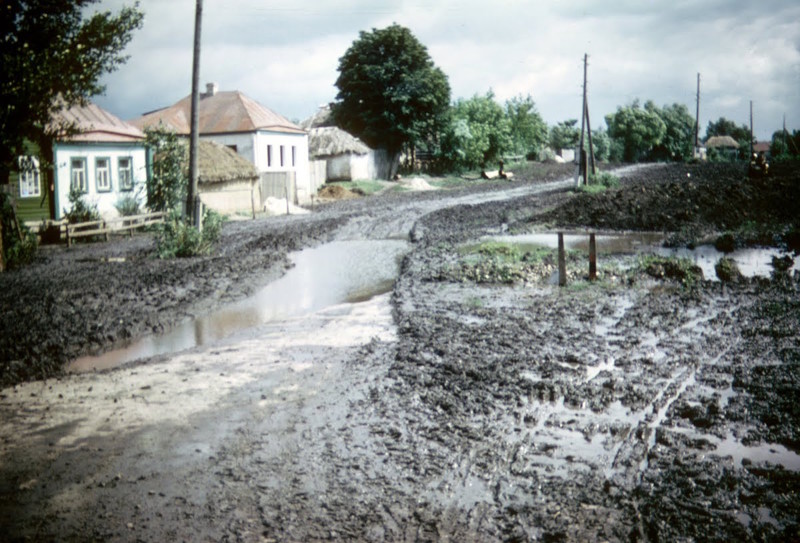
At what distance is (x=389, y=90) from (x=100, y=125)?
28.6 meters

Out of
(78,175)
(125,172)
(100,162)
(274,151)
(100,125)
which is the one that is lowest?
(78,175)

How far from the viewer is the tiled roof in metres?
25.0

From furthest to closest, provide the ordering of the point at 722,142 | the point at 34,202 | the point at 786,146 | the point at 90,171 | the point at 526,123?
the point at 722,142, the point at 526,123, the point at 786,146, the point at 90,171, the point at 34,202

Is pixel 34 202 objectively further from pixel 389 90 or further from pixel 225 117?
pixel 389 90

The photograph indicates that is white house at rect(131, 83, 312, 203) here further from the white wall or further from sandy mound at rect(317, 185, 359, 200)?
sandy mound at rect(317, 185, 359, 200)

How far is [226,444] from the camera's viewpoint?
263 inches

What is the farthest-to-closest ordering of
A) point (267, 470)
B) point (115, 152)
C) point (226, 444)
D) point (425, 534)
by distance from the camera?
1. point (115, 152)
2. point (226, 444)
3. point (267, 470)
4. point (425, 534)

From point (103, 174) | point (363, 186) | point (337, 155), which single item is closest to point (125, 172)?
point (103, 174)

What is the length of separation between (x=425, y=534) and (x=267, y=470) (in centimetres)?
181

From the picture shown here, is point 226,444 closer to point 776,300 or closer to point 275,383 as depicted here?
point 275,383

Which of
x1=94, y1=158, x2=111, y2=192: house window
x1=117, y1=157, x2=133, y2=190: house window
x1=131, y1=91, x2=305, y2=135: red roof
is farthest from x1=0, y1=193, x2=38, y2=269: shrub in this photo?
x1=131, y1=91, x2=305, y2=135: red roof

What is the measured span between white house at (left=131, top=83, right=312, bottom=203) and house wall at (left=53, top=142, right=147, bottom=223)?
335 inches

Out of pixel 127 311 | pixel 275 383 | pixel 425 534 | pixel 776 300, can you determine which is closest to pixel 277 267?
pixel 127 311

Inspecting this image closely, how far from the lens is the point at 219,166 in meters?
31.8
